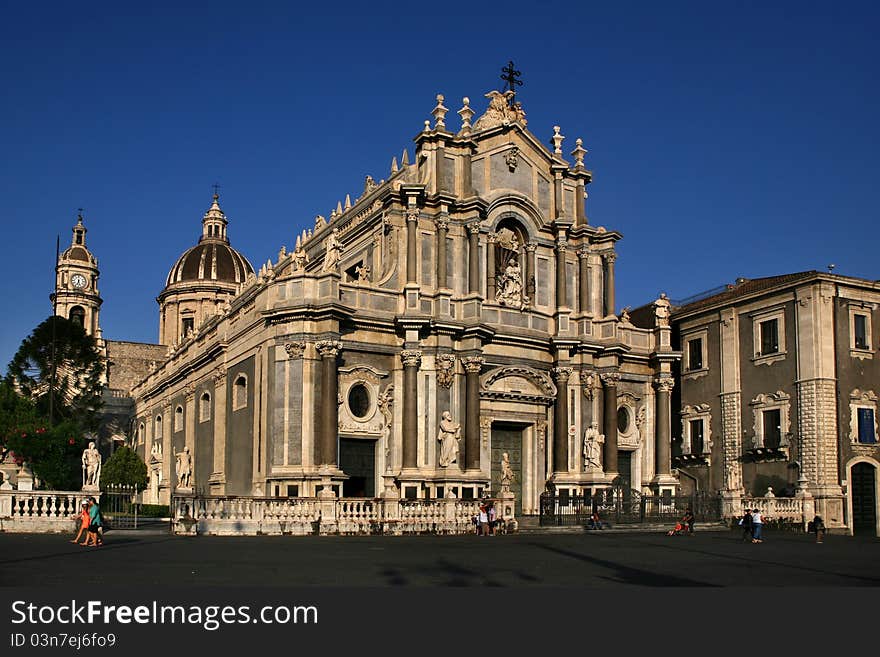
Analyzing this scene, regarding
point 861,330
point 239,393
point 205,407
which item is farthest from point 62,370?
point 861,330

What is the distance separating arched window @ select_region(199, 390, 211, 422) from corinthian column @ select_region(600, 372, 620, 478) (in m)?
19.5

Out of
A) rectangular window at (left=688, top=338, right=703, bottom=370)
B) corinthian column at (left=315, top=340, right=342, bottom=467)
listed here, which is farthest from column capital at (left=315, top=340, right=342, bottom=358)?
rectangular window at (left=688, top=338, right=703, bottom=370)

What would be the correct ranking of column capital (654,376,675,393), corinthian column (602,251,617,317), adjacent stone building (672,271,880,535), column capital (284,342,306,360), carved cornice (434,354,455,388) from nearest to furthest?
column capital (284,342,306,360) < carved cornice (434,354,455,388) < adjacent stone building (672,271,880,535) < corinthian column (602,251,617,317) < column capital (654,376,675,393)

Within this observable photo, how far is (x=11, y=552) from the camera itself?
841 inches

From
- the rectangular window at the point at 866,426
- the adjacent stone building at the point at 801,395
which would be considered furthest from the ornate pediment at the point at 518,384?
the rectangular window at the point at 866,426

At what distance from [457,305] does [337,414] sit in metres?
7.22

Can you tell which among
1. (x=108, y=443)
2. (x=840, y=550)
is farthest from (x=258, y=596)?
(x=108, y=443)

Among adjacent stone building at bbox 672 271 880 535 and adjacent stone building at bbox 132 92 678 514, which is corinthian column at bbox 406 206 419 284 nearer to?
adjacent stone building at bbox 132 92 678 514

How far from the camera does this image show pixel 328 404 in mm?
36188

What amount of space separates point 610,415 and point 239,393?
55.4ft

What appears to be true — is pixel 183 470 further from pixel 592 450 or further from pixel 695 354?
pixel 695 354

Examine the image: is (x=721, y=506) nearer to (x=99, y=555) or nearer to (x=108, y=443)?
(x=99, y=555)

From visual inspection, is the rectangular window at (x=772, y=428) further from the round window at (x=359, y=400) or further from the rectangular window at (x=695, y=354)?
the round window at (x=359, y=400)

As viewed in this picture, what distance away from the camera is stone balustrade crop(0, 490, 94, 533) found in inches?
1169
